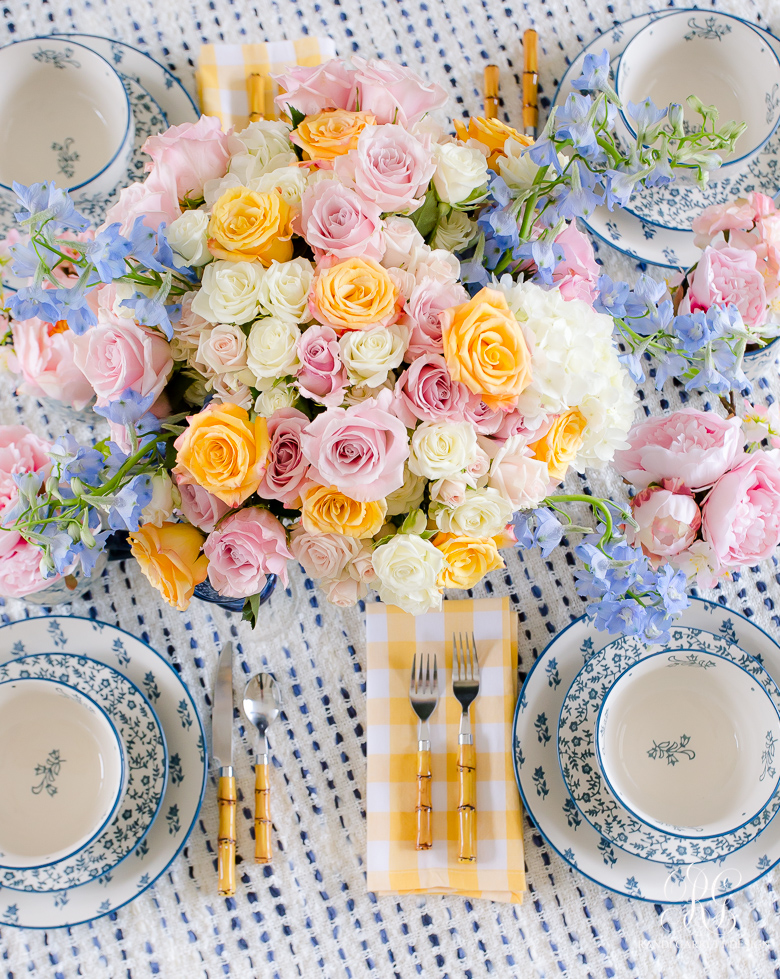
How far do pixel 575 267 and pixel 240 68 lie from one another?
0.59 meters

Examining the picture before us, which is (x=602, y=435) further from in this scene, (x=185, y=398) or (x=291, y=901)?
(x=291, y=901)

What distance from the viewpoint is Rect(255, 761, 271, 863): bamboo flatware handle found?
2.78ft

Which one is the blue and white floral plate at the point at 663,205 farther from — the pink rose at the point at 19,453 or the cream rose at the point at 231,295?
the pink rose at the point at 19,453

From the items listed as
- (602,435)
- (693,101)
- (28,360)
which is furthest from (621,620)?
(28,360)

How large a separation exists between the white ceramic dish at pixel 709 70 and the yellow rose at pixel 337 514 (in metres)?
0.63

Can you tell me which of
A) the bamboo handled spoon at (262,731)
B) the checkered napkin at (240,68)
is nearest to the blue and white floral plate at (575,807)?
the bamboo handled spoon at (262,731)

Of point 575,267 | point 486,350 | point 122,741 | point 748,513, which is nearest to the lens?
point 486,350

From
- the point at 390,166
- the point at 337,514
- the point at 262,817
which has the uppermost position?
the point at 390,166

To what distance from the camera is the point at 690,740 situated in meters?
0.85

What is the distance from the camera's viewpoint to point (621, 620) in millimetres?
612

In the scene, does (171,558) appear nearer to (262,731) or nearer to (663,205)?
(262,731)

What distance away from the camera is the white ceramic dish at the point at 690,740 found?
80 centimetres

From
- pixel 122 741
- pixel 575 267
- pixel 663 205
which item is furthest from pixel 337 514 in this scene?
pixel 663 205

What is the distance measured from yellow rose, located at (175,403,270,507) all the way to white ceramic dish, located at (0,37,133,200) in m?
0.56
